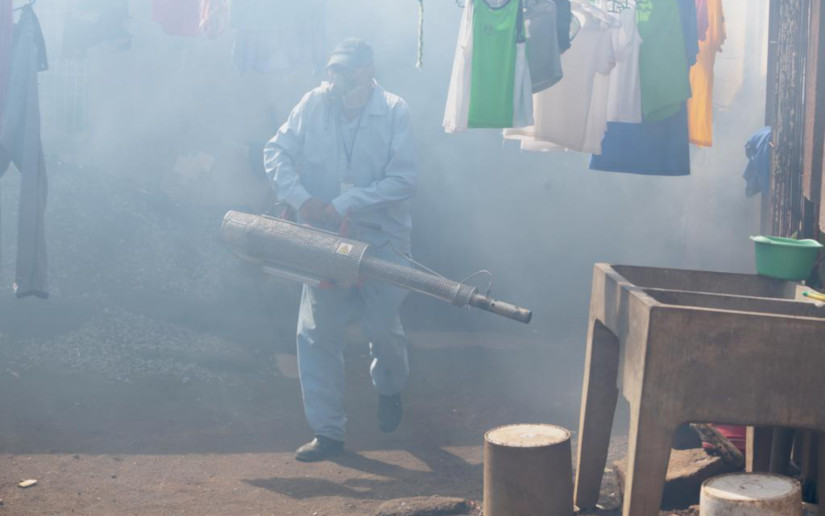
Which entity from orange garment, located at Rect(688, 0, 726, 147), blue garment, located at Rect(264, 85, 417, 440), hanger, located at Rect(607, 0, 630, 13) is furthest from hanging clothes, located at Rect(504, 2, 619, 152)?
blue garment, located at Rect(264, 85, 417, 440)

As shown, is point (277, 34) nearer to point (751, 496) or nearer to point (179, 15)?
point (179, 15)

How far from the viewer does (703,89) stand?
588 cm

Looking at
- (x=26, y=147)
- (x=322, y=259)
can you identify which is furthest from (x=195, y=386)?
(x=26, y=147)

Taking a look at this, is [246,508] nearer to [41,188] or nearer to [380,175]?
[380,175]

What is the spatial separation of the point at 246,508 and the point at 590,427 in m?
1.81

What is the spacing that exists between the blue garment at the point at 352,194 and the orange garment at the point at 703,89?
2.04m

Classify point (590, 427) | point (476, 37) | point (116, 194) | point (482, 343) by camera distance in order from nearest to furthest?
point (590, 427) < point (476, 37) < point (482, 343) < point (116, 194)

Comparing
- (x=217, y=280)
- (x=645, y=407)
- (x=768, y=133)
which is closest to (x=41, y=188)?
(x=217, y=280)

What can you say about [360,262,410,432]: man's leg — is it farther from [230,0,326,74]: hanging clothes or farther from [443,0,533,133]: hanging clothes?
[230,0,326,74]: hanging clothes

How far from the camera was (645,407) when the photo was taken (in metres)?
3.06

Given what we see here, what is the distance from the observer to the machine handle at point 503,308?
4578mm

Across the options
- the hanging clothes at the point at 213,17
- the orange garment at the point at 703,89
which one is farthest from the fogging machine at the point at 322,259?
the hanging clothes at the point at 213,17

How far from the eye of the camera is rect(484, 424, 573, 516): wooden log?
3783 millimetres

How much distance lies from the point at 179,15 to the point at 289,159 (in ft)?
13.2
